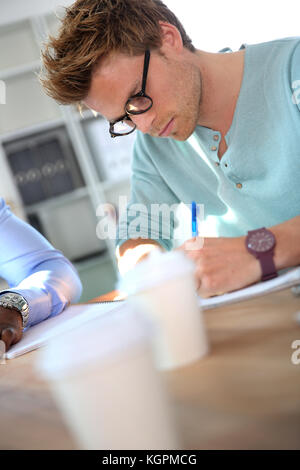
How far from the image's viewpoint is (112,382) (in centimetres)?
36

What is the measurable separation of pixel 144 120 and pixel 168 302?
76cm

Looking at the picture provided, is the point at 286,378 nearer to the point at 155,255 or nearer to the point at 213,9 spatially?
the point at 155,255

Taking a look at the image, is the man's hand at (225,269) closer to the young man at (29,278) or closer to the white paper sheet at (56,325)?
the white paper sheet at (56,325)

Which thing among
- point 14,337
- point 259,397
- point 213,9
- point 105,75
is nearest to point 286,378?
point 259,397

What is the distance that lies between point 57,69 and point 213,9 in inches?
96.8

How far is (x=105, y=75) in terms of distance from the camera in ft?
3.92

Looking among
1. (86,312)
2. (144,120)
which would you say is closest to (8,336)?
(86,312)

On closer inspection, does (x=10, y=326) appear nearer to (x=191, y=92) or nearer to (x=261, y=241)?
(x=261, y=241)

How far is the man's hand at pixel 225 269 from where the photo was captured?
2.97 feet

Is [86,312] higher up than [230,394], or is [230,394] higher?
[230,394]

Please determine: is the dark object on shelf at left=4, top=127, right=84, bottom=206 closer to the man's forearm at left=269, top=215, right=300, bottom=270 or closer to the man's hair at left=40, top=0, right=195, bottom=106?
the man's hair at left=40, top=0, right=195, bottom=106

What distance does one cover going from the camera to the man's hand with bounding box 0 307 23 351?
3.54 feet

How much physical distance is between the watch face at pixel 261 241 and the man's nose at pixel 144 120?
0.48 meters

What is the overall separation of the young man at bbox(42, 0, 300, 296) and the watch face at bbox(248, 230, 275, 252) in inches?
5.8
